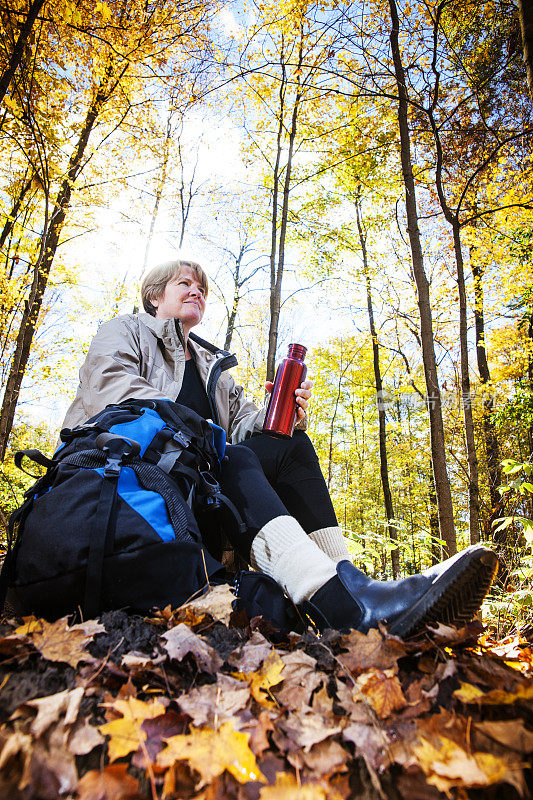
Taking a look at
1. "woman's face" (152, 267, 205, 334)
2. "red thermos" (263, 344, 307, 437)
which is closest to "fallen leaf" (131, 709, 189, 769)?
"red thermos" (263, 344, 307, 437)

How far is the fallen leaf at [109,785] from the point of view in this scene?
0.58 metres

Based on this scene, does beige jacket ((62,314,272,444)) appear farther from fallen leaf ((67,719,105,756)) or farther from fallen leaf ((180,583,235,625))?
fallen leaf ((67,719,105,756))

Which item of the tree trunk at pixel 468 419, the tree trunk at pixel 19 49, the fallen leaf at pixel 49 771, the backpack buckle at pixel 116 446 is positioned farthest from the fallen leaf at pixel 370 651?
the tree trunk at pixel 468 419

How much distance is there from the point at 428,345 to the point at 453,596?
145 inches

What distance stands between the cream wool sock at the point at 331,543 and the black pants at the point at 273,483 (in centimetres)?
3

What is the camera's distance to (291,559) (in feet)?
4.59

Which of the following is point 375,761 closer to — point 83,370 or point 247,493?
point 247,493

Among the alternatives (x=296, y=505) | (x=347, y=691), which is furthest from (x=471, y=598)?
(x=296, y=505)

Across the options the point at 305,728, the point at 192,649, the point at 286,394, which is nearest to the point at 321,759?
the point at 305,728

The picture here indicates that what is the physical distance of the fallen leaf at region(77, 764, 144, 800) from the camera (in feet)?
1.90

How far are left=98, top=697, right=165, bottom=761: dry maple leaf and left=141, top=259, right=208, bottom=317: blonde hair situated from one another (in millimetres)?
→ 2355

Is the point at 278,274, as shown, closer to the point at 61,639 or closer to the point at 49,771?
the point at 61,639

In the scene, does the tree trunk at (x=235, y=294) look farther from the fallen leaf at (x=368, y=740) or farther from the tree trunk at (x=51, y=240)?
the fallen leaf at (x=368, y=740)

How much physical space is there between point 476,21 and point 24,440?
14989mm
